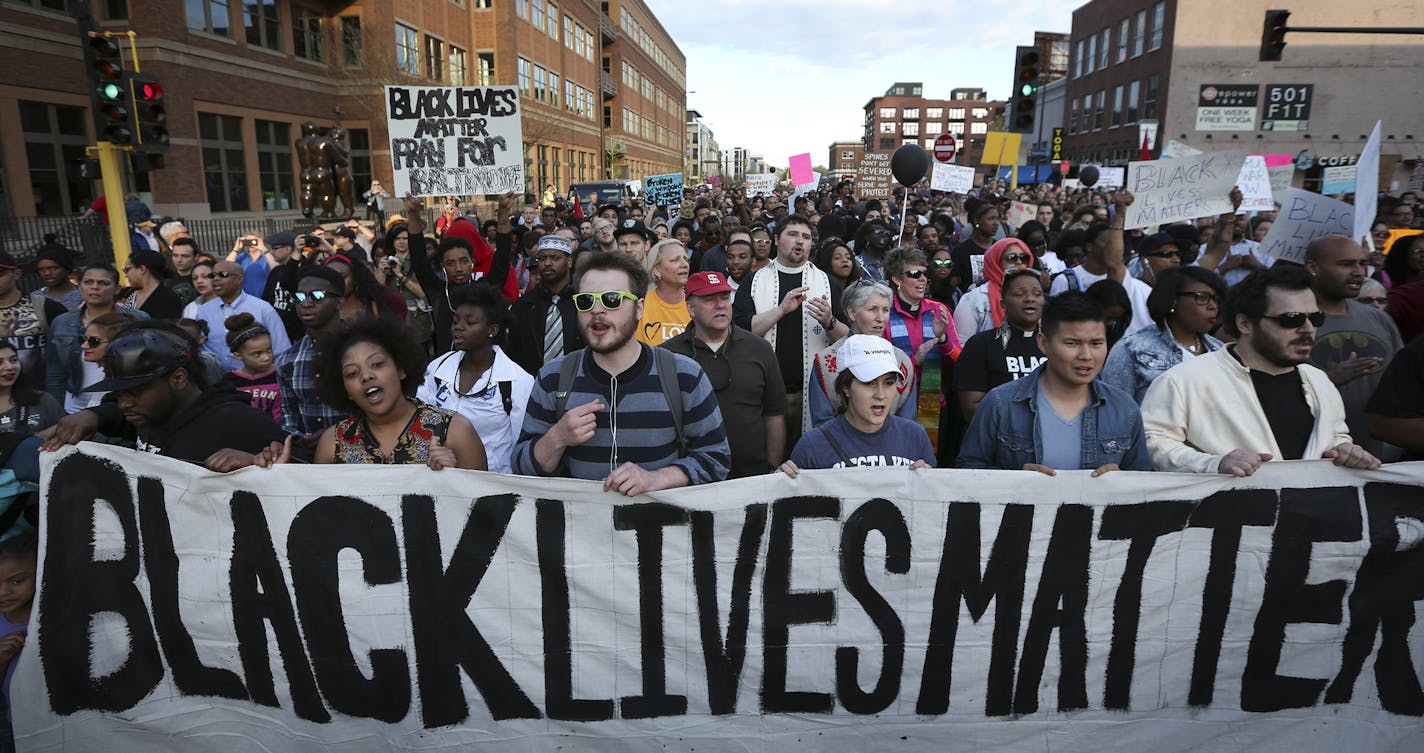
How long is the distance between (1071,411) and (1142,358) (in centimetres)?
117

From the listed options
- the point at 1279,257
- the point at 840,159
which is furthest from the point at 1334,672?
the point at 840,159

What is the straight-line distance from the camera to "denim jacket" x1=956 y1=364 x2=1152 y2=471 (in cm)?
312

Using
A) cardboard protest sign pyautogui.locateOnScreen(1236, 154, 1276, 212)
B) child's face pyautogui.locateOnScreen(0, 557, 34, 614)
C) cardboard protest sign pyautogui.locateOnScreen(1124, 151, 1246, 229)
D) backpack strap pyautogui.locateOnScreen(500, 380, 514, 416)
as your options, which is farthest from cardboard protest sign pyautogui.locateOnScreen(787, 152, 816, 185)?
child's face pyautogui.locateOnScreen(0, 557, 34, 614)

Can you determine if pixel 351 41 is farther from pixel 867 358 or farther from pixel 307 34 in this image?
pixel 867 358

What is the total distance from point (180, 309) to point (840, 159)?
166 metres

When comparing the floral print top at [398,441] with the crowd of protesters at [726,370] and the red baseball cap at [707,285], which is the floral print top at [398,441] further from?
the red baseball cap at [707,285]

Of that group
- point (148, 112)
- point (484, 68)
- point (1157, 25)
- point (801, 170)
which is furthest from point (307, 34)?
point (1157, 25)

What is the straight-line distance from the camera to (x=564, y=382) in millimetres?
2971

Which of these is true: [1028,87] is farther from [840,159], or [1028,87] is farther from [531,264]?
[840,159]

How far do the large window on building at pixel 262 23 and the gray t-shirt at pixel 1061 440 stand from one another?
3008 cm

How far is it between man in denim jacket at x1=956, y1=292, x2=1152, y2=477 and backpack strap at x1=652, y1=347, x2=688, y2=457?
Result: 1319 millimetres

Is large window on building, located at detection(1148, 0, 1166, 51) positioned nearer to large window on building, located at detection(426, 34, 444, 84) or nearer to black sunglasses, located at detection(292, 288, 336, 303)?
large window on building, located at detection(426, 34, 444, 84)

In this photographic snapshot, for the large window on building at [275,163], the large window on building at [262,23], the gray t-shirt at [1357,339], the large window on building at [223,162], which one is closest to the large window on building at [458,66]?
the large window on building at [262,23]

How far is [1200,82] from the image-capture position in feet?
132
